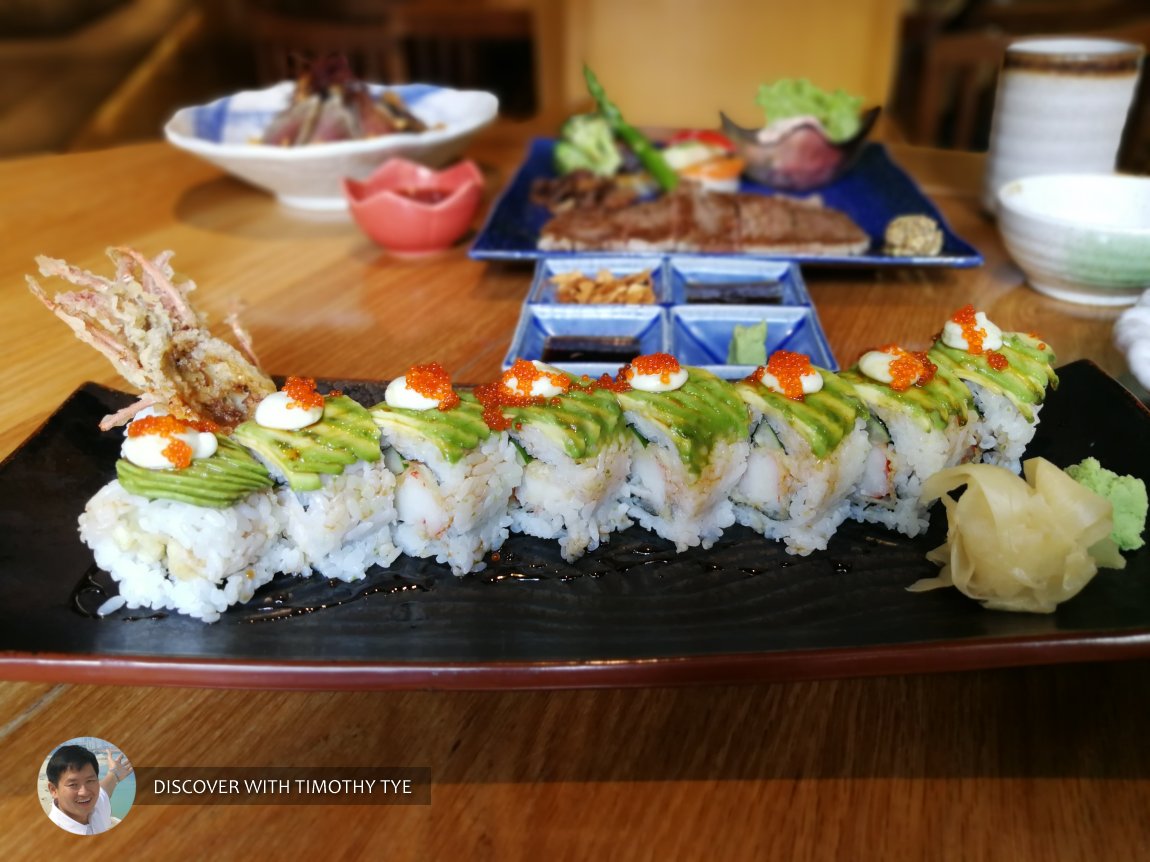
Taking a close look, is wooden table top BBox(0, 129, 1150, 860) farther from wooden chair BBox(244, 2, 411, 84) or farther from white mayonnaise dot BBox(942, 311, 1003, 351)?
wooden chair BBox(244, 2, 411, 84)

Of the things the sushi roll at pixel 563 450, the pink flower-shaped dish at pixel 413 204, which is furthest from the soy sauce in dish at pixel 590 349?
the pink flower-shaped dish at pixel 413 204

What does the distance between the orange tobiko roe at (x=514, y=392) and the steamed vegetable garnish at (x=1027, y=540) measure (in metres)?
0.71

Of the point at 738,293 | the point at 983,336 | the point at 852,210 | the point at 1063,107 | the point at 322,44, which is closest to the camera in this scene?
the point at 983,336

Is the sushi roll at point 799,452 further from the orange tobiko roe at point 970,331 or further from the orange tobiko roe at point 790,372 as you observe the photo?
the orange tobiko roe at point 970,331

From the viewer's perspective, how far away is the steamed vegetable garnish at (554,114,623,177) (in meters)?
3.34

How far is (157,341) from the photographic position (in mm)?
1548

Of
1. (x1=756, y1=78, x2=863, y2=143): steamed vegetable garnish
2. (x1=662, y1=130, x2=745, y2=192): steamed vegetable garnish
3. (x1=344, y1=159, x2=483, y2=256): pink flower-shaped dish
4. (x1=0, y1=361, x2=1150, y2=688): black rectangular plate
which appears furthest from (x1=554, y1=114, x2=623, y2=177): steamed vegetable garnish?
(x1=0, y1=361, x2=1150, y2=688): black rectangular plate

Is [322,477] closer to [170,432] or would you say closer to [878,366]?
[170,432]

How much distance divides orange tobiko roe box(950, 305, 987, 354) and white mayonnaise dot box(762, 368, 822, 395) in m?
0.34

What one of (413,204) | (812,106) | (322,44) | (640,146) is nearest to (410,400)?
(413,204)

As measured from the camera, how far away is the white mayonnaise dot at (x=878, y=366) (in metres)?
1.56

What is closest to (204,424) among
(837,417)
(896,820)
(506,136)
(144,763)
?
(144,763)

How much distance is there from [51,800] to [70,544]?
470 mm

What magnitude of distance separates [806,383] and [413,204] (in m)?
1.58
